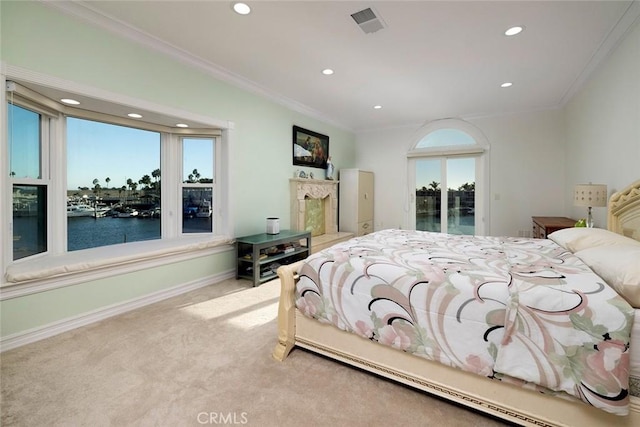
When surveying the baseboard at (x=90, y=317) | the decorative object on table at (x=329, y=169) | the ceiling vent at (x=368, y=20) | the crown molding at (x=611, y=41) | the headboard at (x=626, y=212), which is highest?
the ceiling vent at (x=368, y=20)

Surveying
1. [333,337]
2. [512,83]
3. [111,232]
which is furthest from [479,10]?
[111,232]

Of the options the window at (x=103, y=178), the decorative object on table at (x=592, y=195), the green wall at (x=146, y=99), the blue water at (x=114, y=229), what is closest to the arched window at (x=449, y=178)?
the decorative object on table at (x=592, y=195)

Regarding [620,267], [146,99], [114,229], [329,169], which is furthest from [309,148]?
[620,267]

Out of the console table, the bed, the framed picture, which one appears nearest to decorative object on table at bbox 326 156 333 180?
the framed picture

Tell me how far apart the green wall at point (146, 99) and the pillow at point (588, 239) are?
3426mm

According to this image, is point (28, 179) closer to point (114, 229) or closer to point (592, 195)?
point (114, 229)

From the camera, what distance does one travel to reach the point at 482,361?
141 cm

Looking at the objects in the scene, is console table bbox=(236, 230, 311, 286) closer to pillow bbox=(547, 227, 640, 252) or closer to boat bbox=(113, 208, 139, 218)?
boat bbox=(113, 208, 139, 218)

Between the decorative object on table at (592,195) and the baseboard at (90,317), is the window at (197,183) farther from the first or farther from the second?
the decorative object on table at (592,195)

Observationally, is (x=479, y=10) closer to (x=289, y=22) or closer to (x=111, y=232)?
(x=289, y=22)

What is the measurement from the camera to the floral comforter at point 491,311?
1181mm

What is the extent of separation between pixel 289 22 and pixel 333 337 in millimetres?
2623

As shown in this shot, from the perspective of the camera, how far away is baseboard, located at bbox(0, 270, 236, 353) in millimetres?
2108

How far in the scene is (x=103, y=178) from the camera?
10.2ft
